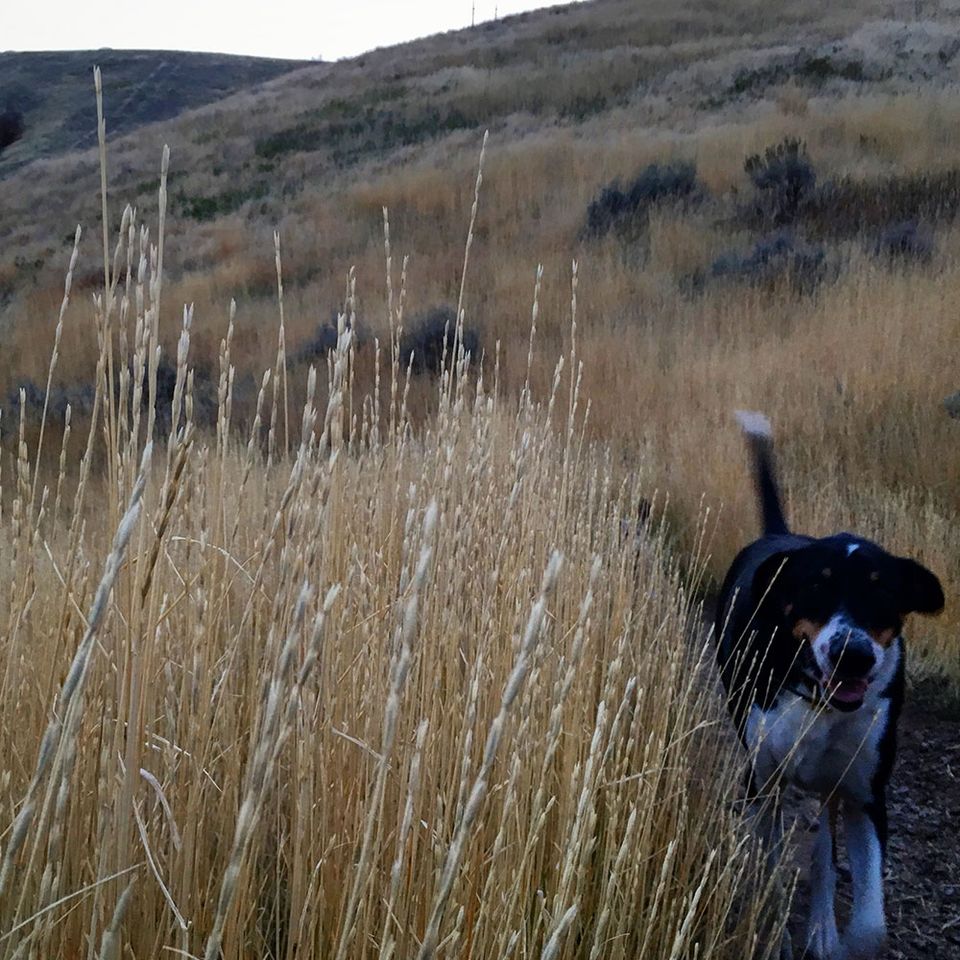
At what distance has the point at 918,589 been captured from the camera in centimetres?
293

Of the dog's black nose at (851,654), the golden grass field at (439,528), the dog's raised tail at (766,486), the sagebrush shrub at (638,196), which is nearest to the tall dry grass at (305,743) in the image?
the golden grass field at (439,528)

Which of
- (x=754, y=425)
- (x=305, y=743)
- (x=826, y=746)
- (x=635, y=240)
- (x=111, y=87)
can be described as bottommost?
(x=826, y=746)

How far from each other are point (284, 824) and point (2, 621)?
0.96 m

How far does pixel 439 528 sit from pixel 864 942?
1.53 meters

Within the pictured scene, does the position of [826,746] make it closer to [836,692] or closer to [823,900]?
[836,692]

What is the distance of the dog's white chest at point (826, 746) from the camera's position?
276 cm

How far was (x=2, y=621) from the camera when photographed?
2.26m

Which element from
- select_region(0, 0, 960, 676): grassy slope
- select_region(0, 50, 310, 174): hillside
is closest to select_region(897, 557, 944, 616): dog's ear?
select_region(0, 0, 960, 676): grassy slope

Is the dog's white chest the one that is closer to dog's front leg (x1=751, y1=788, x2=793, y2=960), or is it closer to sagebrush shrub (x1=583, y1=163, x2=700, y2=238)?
dog's front leg (x1=751, y1=788, x2=793, y2=960)

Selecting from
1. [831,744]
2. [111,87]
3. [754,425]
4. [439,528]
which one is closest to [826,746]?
[831,744]

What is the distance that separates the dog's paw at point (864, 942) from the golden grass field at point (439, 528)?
0.24 m

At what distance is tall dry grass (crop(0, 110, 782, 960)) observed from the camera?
0.99 meters

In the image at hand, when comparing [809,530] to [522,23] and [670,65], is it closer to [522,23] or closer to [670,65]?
[670,65]

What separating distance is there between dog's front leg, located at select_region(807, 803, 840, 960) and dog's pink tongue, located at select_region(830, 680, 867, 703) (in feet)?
1.00
